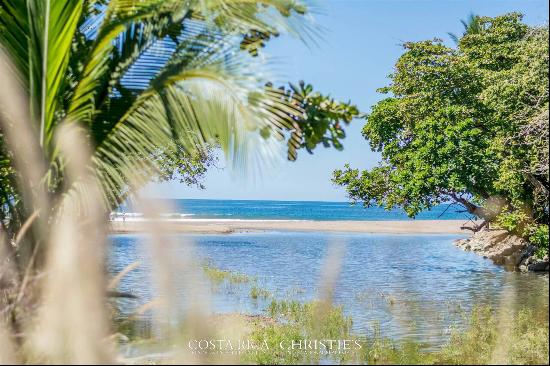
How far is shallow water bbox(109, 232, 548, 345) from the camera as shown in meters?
13.9

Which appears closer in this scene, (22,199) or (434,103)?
(22,199)

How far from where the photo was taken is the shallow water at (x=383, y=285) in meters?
13.9

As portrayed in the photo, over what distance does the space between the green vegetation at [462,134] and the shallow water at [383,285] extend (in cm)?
215

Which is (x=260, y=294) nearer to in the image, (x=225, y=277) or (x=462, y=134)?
(x=225, y=277)

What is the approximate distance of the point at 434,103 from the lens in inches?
872

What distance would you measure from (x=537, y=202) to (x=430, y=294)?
4016 mm

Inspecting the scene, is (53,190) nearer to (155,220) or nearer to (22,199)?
(22,199)

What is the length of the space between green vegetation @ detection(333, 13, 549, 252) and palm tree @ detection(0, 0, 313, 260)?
1029cm

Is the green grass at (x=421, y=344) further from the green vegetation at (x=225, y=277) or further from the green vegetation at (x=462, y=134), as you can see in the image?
the green vegetation at (x=225, y=277)

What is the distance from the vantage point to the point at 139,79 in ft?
21.5

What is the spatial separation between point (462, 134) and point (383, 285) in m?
5.52

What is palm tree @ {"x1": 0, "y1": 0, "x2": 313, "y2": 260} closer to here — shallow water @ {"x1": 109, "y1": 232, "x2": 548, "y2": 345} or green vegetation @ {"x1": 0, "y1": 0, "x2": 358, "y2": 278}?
green vegetation @ {"x1": 0, "y1": 0, "x2": 358, "y2": 278}

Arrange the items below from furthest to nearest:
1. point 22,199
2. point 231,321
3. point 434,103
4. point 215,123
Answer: point 434,103
point 231,321
point 22,199
point 215,123

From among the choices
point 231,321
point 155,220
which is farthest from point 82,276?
point 231,321
